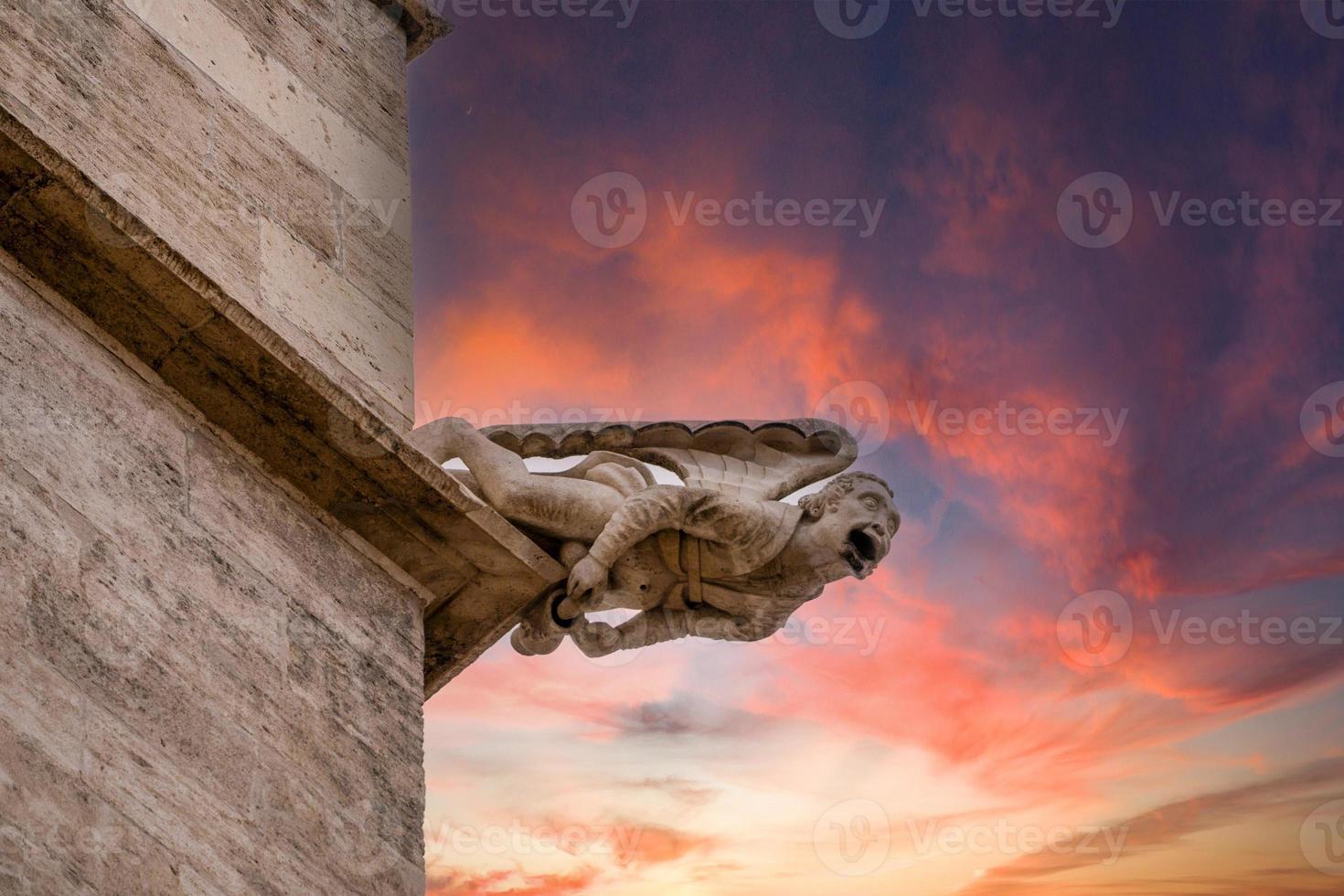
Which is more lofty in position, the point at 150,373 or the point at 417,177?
the point at 417,177

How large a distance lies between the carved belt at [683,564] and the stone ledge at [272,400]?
15.1 inches

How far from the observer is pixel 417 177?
1227 centimetres

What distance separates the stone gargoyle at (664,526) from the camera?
671 centimetres

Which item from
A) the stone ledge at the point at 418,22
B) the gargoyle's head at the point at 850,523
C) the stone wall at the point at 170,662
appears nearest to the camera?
the stone wall at the point at 170,662

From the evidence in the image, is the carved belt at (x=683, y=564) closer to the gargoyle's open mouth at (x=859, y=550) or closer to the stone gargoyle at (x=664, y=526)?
the stone gargoyle at (x=664, y=526)

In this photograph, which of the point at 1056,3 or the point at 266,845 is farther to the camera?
the point at 1056,3

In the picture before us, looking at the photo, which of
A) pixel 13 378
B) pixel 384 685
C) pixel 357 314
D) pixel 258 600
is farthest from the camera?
pixel 357 314

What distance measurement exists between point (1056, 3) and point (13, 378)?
10507 mm

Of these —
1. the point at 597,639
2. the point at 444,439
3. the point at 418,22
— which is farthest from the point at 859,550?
the point at 418,22

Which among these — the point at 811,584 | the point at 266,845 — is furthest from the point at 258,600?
the point at 811,584

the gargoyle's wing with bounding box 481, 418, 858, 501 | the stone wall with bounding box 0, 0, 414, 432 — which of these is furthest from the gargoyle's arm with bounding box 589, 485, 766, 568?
the stone wall with bounding box 0, 0, 414, 432

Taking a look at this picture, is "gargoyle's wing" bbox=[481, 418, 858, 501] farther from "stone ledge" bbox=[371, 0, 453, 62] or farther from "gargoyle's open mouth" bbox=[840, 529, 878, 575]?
"stone ledge" bbox=[371, 0, 453, 62]

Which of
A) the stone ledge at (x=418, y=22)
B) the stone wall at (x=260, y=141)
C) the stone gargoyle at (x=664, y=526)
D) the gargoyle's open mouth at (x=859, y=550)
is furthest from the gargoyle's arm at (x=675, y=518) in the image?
the stone ledge at (x=418, y=22)

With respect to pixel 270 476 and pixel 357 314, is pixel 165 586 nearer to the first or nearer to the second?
pixel 270 476
